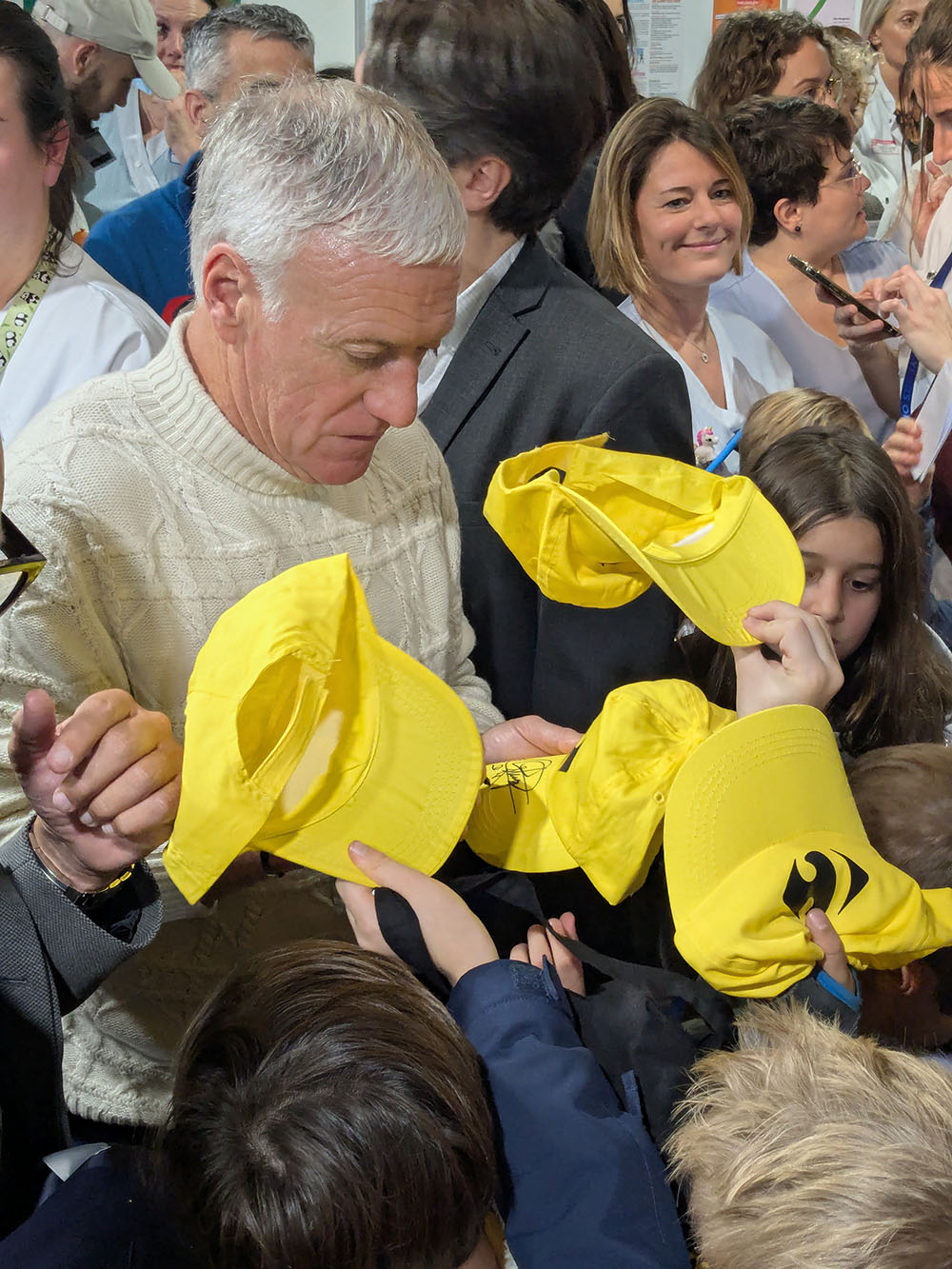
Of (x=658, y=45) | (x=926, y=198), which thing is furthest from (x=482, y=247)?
(x=658, y=45)

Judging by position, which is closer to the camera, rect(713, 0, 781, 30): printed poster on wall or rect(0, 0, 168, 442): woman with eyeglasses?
rect(0, 0, 168, 442): woman with eyeglasses

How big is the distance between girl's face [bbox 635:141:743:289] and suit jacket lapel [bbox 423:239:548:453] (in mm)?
887

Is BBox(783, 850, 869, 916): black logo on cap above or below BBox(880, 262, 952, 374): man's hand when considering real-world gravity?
below

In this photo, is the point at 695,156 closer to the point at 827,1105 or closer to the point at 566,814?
the point at 566,814

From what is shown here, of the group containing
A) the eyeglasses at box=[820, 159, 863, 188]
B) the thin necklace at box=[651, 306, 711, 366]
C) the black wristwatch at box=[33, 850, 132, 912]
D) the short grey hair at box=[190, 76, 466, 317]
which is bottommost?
the black wristwatch at box=[33, 850, 132, 912]

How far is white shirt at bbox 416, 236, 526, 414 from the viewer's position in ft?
5.26

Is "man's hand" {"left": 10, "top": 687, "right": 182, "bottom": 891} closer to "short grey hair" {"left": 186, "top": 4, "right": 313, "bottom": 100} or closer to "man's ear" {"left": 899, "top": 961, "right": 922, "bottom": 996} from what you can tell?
"man's ear" {"left": 899, "top": 961, "right": 922, "bottom": 996}

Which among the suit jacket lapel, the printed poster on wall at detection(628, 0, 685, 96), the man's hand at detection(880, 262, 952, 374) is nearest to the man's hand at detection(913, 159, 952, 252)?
the man's hand at detection(880, 262, 952, 374)

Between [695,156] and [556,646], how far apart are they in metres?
1.38

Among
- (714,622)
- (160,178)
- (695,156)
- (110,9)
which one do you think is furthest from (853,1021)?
Answer: (160,178)

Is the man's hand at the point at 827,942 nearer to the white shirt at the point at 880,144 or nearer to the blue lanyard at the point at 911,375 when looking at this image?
the blue lanyard at the point at 911,375

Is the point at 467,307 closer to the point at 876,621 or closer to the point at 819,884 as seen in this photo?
the point at 876,621

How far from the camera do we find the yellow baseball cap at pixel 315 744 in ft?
2.91

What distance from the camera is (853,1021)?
3.41 ft
